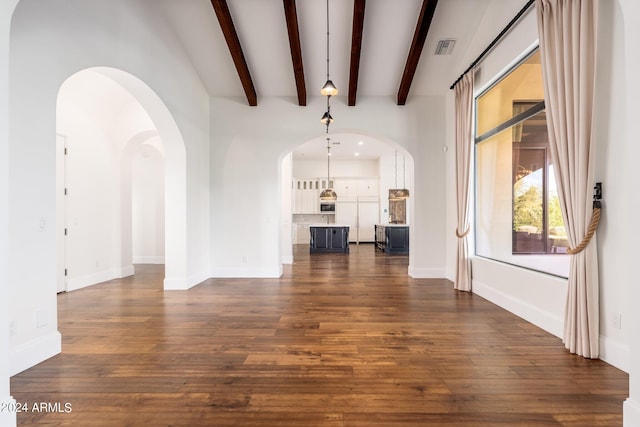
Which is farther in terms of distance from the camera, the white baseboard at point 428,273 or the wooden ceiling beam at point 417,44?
the white baseboard at point 428,273

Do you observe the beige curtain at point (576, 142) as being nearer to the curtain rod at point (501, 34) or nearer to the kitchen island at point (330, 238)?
A: the curtain rod at point (501, 34)

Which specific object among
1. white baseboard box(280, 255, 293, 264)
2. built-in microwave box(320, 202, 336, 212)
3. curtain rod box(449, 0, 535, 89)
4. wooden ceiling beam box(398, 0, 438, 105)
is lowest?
white baseboard box(280, 255, 293, 264)

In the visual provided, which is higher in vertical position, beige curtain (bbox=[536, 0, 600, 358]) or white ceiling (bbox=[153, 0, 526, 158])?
white ceiling (bbox=[153, 0, 526, 158])

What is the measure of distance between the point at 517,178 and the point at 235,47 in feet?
14.9

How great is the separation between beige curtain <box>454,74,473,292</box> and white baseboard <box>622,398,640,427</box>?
3.14m

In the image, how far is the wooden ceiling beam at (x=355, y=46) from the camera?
387cm

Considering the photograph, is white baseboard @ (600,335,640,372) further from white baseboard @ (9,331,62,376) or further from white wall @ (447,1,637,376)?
white baseboard @ (9,331,62,376)

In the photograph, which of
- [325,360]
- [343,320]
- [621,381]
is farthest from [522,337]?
[325,360]

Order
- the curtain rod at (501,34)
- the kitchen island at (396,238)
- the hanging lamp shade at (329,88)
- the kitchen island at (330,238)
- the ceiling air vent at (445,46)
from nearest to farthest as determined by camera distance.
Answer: the curtain rod at (501,34)
the hanging lamp shade at (329,88)
the ceiling air vent at (445,46)
the kitchen island at (396,238)
the kitchen island at (330,238)

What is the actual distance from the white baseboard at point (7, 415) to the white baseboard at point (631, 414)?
335 centimetres

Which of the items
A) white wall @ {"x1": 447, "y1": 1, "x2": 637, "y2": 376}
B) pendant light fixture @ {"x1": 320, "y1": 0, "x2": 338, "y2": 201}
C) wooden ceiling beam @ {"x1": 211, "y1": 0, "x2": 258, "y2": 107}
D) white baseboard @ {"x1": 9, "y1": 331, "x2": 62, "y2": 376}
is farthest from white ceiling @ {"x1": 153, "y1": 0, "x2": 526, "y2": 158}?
white baseboard @ {"x1": 9, "y1": 331, "x2": 62, "y2": 376}

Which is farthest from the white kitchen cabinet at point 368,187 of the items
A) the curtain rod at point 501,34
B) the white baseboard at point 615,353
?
the white baseboard at point 615,353

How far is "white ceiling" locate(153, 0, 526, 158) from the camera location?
13.7ft

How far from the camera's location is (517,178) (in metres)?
4.42
